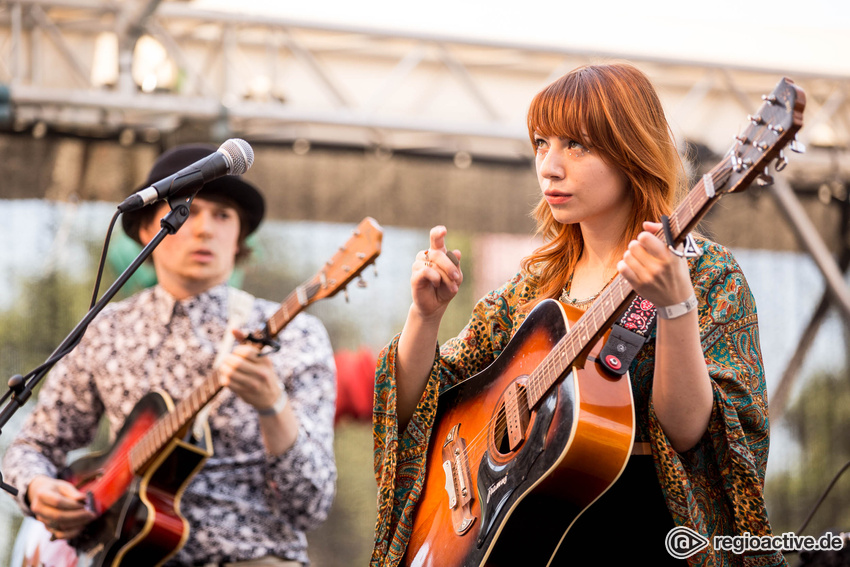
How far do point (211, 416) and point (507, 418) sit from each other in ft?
5.10

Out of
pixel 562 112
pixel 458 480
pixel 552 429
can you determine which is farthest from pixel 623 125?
pixel 458 480

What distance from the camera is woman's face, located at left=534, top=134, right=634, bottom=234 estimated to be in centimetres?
175

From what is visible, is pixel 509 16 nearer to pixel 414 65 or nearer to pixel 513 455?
pixel 414 65

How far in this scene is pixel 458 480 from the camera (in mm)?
1862

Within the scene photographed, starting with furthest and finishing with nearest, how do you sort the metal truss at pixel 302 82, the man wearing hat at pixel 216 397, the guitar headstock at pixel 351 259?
the metal truss at pixel 302 82, the man wearing hat at pixel 216 397, the guitar headstock at pixel 351 259

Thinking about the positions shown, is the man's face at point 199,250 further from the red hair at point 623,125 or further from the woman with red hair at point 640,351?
the red hair at point 623,125

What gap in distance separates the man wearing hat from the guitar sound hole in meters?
1.08

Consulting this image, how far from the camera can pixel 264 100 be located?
5109 mm

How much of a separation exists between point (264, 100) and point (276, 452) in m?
2.77

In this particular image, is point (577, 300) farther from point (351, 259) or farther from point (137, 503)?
point (137, 503)

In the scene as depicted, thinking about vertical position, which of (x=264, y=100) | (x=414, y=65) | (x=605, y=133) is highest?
(x=414, y=65)

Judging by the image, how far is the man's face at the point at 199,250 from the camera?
3.28 meters

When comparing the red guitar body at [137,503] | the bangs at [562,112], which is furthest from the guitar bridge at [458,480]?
the red guitar body at [137,503]

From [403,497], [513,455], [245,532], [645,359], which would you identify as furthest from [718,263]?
[245,532]
